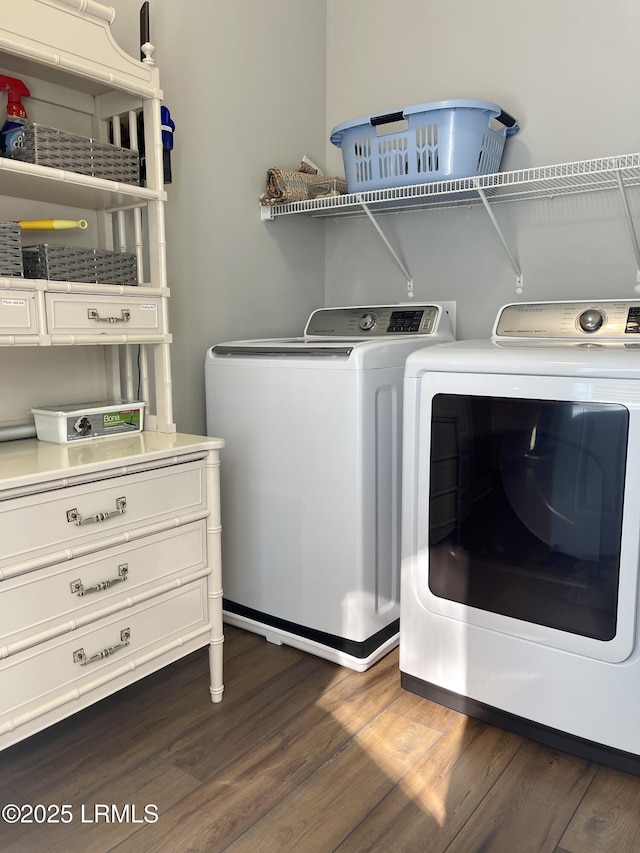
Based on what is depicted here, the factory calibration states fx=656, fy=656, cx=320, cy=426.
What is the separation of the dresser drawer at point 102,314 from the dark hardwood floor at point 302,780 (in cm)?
100

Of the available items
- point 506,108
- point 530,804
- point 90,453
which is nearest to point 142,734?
point 90,453

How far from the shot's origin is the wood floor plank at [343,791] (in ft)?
4.31

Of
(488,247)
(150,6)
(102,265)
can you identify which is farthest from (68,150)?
(488,247)

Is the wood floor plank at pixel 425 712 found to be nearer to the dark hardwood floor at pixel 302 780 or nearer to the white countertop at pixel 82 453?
the dark hardwood floor at pixel 302 780

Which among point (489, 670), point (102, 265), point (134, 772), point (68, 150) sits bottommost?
point (134, 772)

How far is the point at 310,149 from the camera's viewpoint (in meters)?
2.58

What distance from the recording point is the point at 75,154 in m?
1.56

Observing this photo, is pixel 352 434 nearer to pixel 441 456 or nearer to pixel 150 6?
pixel 441 456

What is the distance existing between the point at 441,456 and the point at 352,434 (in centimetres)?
28

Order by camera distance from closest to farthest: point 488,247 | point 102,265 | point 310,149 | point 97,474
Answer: point 97,474 < point 102,265 < point 488,247 < point 310,149

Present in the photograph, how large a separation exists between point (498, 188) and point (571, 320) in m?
0.53

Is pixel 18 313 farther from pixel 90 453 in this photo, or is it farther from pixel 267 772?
pixel 267 772

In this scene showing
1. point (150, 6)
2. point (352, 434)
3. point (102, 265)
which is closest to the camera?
point (102, 265)

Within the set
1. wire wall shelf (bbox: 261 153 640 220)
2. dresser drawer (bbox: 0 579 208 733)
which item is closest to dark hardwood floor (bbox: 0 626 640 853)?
dresser drawer (bbox: 0 579 208 733)
